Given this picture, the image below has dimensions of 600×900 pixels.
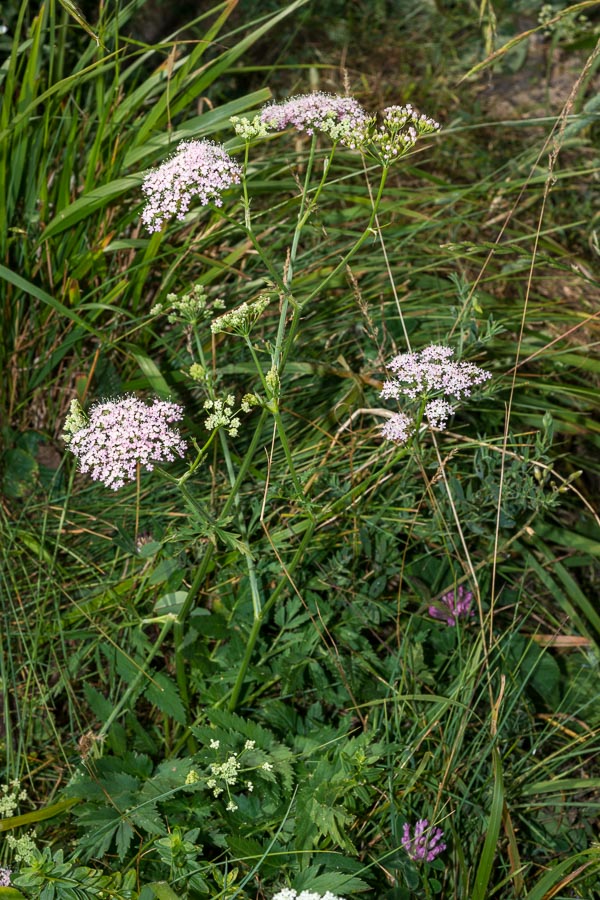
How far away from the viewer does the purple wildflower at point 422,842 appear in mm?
1712

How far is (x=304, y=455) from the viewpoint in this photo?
2.35m

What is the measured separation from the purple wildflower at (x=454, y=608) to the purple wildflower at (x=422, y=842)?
1.64 feet

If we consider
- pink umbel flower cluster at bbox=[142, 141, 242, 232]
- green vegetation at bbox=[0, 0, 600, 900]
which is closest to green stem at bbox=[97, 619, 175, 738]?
green vegetation at bbox=[0, 0, 600, 900]

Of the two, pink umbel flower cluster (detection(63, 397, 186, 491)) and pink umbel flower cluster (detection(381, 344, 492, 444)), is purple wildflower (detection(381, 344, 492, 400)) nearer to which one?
pink umbel flower cluster (detection(381, 344, 492, 444))

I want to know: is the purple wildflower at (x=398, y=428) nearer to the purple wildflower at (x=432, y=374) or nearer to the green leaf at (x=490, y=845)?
the purple wildflower at (x=432, y=374)

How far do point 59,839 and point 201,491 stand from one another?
939 mm

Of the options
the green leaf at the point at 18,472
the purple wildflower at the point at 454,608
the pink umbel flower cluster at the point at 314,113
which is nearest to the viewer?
the pink umbel flower cluster at the point at 314,113

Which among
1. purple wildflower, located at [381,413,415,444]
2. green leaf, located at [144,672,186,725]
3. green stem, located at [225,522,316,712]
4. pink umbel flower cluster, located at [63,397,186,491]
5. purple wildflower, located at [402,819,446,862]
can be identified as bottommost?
purple wildflower, located at [402,819,446,862]

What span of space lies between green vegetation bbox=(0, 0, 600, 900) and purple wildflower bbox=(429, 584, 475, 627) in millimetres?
18

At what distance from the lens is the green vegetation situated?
1721 mm

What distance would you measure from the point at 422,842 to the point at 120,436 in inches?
42.5

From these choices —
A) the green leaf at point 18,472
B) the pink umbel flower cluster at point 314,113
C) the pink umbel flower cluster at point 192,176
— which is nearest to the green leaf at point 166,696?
the green leaf at point 18,472

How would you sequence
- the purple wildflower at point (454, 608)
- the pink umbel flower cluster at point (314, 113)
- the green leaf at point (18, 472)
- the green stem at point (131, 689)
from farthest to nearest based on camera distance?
1. the green leaf at point (18, 472)
2. the purple wildflower at point (454, 608)
3. the green stem at point (131, 689)
4. the pink umbel flower cluster at point (314, 113)

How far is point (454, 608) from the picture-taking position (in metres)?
2.11
